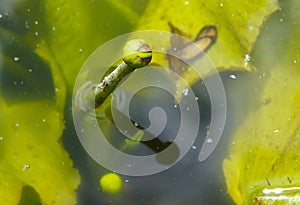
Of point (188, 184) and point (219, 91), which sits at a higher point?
point (219, 91)

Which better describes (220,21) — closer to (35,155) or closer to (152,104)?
(152,104)

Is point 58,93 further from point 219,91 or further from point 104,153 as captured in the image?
point 219,91

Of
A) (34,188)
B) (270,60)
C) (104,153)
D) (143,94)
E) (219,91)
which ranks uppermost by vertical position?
(270,60)

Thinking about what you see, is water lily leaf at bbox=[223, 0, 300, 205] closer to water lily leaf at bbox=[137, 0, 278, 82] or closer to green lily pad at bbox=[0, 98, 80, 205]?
water lily leaf at bbox=[137, 0, 278, 82]

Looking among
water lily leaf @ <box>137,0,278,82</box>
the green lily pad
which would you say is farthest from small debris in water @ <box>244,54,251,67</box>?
the green lily pad

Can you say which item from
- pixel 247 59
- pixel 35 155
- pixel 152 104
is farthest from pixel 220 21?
pixel 35 155

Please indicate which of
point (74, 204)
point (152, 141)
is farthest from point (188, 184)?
point (74, 204)

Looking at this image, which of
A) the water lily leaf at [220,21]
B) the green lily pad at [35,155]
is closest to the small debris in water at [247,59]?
the water lily leaf at [220,21]

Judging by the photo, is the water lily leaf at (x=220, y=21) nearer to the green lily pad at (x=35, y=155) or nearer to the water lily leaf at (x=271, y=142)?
the water lily leaf at (x=271, y=142)
